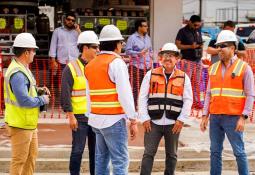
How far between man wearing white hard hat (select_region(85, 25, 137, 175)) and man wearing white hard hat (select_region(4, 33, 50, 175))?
0.61 meters

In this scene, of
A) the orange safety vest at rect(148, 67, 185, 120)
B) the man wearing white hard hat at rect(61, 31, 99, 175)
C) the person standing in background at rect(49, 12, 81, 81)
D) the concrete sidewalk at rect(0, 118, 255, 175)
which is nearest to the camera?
the orange safety vest at rect(148, 67, 185, 120)

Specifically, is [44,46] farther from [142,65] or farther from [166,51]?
[166,51]

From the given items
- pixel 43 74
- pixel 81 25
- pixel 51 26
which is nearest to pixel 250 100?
pixel 43 74

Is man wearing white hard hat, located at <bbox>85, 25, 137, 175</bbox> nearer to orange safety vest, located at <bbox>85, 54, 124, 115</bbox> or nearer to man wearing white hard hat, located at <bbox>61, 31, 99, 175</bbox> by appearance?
orange safety vest, located at <bbox>85, 54, 124, 115</bbox>

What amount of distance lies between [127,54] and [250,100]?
5525 millimetres

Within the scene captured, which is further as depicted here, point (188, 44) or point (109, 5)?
point (109, 5)

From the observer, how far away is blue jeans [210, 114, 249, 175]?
6.75 meters

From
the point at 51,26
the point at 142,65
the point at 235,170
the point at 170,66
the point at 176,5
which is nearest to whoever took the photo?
the point at 170,66

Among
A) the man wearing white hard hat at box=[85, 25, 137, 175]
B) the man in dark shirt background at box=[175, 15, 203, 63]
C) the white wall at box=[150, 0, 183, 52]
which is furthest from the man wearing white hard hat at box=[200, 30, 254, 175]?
the white wall at box=[150, 0, 183, 52]

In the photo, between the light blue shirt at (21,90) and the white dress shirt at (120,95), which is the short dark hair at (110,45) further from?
the light blue shirt at (21,90)

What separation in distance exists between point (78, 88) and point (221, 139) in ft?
5.64

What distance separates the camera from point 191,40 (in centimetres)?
1238

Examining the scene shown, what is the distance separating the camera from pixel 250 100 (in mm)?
6691

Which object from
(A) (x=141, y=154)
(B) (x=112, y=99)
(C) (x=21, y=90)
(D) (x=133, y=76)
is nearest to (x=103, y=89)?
(B) (x=112, y=99)
